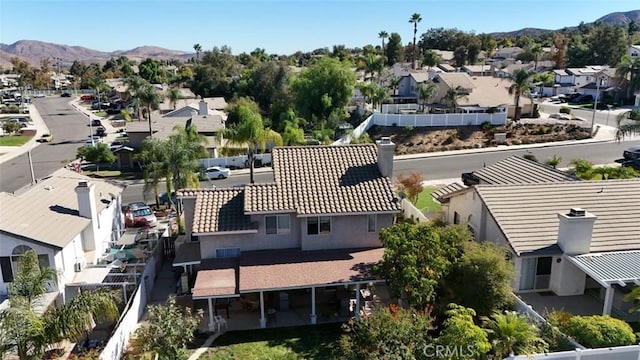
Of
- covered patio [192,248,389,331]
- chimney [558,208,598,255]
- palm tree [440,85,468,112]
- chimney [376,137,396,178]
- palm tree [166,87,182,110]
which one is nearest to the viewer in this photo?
chimney [558,208,598,255]

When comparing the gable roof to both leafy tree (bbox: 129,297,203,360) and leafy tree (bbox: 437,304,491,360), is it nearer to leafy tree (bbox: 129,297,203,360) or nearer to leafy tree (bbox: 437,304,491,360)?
leafy tree (bbox: 129,297,203,360)

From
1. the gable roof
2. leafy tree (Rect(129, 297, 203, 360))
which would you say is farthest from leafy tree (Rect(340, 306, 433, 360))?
the gable roof

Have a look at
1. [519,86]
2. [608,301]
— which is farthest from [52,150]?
[608,301]

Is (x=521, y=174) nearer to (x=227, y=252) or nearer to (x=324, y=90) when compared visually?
(x=227, y=252)

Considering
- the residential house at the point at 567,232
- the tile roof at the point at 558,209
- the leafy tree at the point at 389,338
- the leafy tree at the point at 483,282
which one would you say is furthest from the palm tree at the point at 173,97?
the leafy tree at the point at 389,338

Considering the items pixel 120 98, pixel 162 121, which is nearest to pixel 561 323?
pixel 162 121
